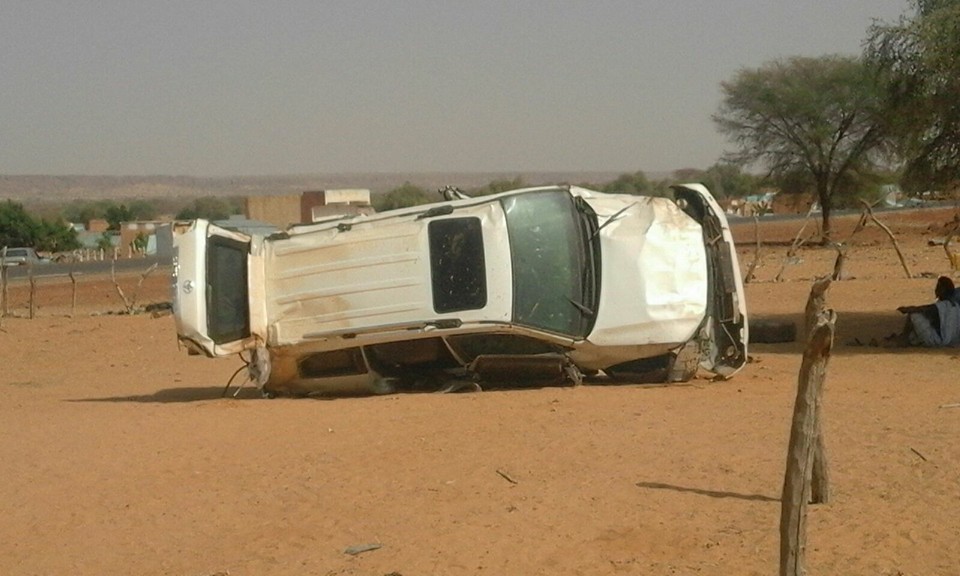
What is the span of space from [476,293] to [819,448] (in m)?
4.22

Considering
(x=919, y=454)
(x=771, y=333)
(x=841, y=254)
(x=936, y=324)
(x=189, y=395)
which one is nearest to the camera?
(x=919, y=454)

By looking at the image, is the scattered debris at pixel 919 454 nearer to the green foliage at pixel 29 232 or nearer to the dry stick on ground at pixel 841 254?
the dry stick on ground at pixel 841 254

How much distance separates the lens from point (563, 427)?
891 cm

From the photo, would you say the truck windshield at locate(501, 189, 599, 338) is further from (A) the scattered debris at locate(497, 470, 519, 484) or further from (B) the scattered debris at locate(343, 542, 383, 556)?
(B) the scattered debris at locate(343, 542, 383, 556)

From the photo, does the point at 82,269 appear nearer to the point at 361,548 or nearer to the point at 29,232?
the point at 29,232

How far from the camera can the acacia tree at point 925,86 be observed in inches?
537

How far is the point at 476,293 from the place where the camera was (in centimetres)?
1027

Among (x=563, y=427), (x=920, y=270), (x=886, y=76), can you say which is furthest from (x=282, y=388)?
(x=920, y=270)

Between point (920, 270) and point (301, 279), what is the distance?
17.9 meters

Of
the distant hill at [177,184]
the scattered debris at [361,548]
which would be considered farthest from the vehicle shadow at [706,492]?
the distant hill at [177,184]

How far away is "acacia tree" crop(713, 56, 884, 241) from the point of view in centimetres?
4225

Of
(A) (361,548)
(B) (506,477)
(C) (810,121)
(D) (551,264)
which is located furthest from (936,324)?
(C) (810,121)

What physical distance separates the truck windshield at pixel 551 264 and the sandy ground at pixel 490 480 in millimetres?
652

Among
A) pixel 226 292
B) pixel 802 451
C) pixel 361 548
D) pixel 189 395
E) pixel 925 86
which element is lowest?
pixel 189 395
